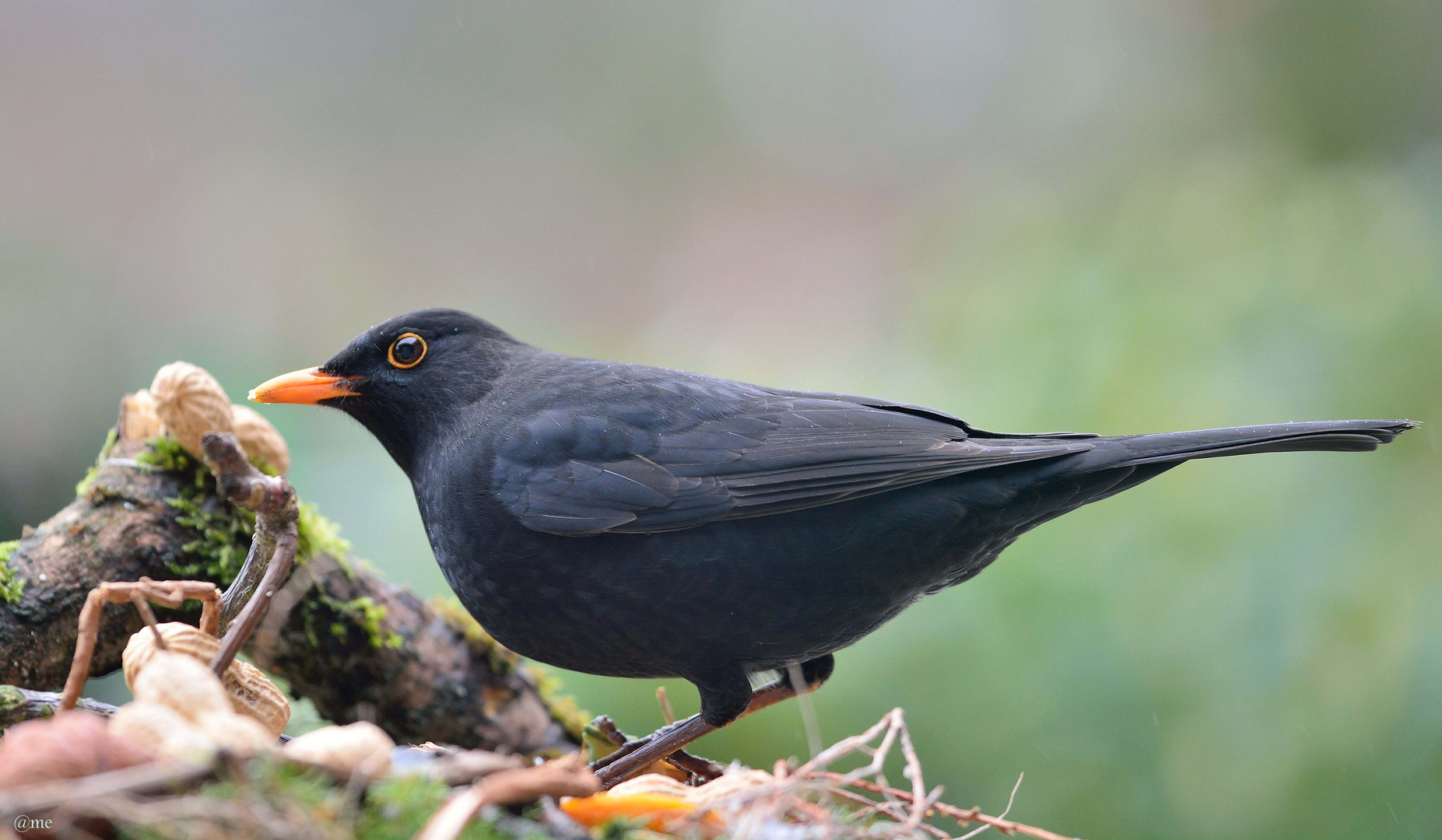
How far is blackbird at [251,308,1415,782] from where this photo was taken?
2629 millimetres

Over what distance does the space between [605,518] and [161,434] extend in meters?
1.68

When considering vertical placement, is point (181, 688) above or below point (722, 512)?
below

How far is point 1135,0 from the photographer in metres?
7.79

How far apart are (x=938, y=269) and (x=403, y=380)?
14.1 feet

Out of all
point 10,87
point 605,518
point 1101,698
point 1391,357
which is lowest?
point 1101,698

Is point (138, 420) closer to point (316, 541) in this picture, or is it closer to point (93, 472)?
point (93, 472)

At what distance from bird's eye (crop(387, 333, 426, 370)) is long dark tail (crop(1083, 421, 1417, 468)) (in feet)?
7.31

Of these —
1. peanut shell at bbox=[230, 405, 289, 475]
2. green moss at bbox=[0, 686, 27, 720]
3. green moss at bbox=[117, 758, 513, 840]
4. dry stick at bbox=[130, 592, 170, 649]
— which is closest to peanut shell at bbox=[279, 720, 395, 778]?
green moss at bbox=[117, 758, 513, 840]

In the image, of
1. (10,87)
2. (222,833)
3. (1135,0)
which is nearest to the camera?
(222,833)

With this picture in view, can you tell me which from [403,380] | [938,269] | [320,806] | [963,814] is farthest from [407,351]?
[938,269]

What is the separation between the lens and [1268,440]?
257cm

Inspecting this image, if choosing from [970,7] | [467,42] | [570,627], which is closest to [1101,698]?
[570,627]

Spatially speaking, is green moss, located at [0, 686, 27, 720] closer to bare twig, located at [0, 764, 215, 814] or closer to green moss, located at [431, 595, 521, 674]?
bare twig, located at [0, 764, 215, 814]

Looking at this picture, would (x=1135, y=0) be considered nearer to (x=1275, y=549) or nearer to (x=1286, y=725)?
(x=1275, y=549)
